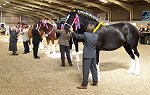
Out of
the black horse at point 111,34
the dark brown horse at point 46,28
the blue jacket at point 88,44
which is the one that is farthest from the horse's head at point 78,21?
the dark brown horse at point 46,28

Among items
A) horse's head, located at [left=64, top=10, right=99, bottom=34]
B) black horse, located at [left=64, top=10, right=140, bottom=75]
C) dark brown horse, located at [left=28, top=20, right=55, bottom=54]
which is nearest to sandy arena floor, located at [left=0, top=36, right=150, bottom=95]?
black horse, located at [left=64, top=10, right=140, bottom=75]

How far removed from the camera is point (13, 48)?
1400cm

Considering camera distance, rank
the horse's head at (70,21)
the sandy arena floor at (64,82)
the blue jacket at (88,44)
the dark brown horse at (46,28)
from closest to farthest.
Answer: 1. the sandy arena floor at (64,82)
2. the blue jacket at (88,44)
3. the horse's head at (70,21)
4. the dark brown horse at (46,28)

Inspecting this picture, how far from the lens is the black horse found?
7.28m

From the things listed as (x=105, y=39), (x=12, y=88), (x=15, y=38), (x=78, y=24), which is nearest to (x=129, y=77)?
(x=105, y=39)

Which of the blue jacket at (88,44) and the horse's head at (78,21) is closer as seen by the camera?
the blue jacket at (88,44)

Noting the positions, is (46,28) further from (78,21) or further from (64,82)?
(64,82)

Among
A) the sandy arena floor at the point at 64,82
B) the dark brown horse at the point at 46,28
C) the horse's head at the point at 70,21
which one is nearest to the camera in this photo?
the sandy arena floor at the point at 64,82

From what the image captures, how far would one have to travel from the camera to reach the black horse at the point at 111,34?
287 inches

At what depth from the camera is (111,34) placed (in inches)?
304

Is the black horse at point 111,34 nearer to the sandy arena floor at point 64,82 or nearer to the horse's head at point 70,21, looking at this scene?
the horse's head at point 70,21

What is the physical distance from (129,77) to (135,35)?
4.30ft

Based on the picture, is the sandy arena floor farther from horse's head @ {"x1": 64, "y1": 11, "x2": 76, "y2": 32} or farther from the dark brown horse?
the dark brown horse

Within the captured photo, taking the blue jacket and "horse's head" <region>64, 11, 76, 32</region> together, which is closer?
the blue jacket
